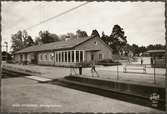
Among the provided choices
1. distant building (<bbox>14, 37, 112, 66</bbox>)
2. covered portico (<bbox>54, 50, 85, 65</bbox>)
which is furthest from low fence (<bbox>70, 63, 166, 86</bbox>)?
distant building (<bbox>14, 37, 112, 66</bbox>)

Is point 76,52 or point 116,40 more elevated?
point 116,40

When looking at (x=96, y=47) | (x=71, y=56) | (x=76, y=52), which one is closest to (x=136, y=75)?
(x=71, y=56)

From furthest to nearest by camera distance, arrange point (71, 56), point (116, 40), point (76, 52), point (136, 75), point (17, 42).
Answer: point (17, 42)
point (116, 40)
point (76, 52)
point (71, 56)
point (136, 75)

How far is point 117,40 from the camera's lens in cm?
7188

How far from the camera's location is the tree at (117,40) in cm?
6962

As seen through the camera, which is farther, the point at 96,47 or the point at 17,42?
the point at 17,42

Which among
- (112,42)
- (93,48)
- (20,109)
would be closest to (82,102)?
(20,109)

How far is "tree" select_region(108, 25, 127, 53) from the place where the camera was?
69625 millimetres

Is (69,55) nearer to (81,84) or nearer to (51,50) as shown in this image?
(51,50)

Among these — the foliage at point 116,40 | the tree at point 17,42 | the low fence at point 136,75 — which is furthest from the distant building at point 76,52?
the tree at point 17,42

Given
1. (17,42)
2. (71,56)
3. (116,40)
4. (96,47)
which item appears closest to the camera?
(71,56)

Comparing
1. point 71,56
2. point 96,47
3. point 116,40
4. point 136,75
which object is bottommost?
point 136,75

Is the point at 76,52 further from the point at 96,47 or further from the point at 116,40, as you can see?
the point at 116,40

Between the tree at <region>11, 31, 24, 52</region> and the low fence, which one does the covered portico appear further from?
the tree at <region>11, 31, 24, 52</region>
